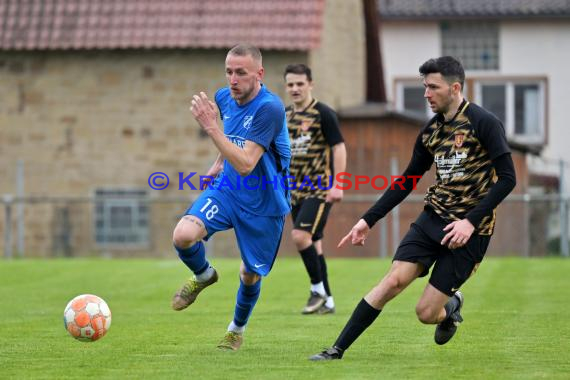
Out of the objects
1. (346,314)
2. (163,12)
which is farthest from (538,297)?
(163,12)

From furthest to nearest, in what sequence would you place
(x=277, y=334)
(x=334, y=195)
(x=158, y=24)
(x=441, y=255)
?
(x=158, y=24)
(x=334, y=195)
(x=277, y=334)
(x=441, y=255)

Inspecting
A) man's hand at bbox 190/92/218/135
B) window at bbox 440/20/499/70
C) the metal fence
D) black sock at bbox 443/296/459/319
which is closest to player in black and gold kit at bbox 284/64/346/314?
black sock at bbox 443/296/459/319

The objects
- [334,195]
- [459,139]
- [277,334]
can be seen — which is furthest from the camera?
[334,195]

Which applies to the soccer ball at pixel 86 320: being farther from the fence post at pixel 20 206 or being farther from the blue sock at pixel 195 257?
Result: the fence post at pixel 20 206

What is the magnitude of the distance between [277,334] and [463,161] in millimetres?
2736

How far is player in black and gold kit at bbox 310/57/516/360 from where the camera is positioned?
7.86 m

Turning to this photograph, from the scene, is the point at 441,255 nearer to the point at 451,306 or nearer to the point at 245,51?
the point at 451,306

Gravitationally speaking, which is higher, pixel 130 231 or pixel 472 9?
pixel 472 9

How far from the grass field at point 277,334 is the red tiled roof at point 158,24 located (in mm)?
8960

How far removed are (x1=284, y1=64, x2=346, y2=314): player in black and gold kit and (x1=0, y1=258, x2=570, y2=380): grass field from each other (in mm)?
596

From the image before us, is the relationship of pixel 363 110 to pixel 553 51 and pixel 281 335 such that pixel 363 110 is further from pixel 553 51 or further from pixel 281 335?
pixel 281 335

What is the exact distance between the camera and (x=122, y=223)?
2484 cm

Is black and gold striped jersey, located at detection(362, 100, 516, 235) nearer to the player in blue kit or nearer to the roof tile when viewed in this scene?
the player in blue kit

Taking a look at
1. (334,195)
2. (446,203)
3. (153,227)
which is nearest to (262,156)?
(446,203)
